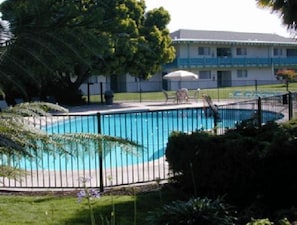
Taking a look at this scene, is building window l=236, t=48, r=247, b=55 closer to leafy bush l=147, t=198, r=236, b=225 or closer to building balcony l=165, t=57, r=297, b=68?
building balcony l=165, t=57, r=297, b=68

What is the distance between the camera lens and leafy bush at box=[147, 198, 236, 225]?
4.73 meters

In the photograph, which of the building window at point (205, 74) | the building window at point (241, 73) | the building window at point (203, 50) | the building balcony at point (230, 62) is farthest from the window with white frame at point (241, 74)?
the building window at point (203, 50)

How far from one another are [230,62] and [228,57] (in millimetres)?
1413

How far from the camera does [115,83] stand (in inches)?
2008

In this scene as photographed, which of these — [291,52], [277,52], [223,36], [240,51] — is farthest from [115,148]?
[291,52]

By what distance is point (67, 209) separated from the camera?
21.3 feet

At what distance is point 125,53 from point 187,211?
25752mm

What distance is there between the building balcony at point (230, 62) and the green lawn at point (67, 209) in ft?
145

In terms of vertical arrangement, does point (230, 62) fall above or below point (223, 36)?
below

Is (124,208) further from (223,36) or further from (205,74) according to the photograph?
(223,36)

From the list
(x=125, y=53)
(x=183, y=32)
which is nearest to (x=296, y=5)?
(x=125, y=53)

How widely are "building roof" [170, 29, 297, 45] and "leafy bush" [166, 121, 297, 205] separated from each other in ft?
149

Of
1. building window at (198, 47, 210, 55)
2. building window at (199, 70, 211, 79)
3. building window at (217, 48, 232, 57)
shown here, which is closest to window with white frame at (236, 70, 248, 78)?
building window at (217, 48, 232, 57)

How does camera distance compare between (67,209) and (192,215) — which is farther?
(67,209)
